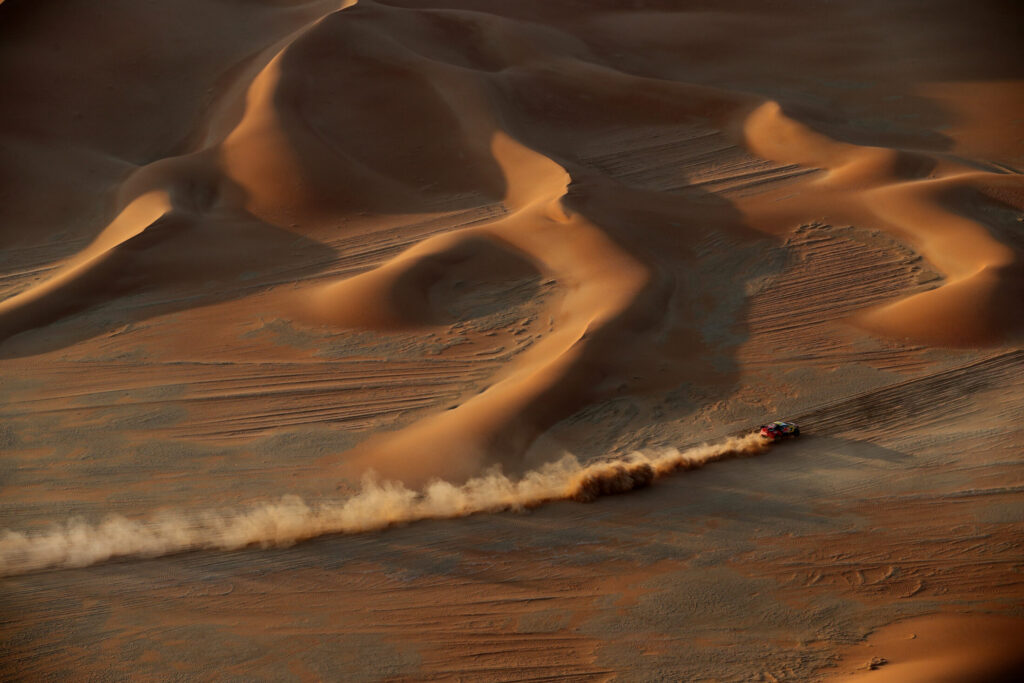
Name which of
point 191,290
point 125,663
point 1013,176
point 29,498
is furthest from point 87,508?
point 1013,176

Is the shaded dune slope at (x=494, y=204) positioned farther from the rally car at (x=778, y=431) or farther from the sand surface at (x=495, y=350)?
the rally car at (x=778, y=431)

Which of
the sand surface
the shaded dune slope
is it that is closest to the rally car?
the sand surface

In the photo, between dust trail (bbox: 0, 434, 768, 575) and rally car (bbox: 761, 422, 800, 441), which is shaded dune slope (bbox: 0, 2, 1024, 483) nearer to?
dust trail (bbox: 0, 434, 768, 575)

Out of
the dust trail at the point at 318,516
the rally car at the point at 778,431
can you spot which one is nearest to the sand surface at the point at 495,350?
the dust trail at the point at 318,516

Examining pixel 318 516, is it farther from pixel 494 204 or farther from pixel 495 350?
pixel 494 204

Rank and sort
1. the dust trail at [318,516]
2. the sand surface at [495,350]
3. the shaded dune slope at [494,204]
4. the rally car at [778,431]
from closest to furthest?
the sand surface at [495,350] < the dust trail at [318,516] < the rally car at [778,431] < the shaded dune slope at [494,204]

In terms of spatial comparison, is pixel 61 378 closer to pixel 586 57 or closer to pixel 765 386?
pixel 765 386
